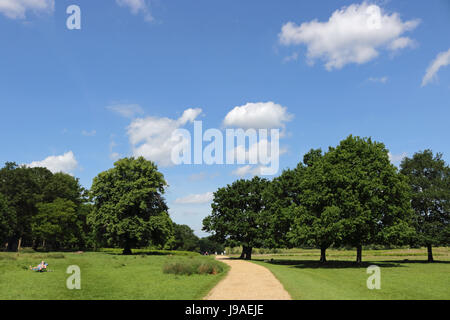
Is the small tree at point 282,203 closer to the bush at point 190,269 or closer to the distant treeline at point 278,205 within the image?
the distant treeline at point 278,205

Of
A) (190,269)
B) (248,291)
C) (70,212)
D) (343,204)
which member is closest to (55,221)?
(70,212)

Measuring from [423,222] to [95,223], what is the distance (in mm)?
53539

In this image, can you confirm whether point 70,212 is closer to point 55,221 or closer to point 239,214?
point 55,221

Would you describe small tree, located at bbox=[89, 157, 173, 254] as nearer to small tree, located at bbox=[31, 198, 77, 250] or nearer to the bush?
small tree, located at bbox=[31, 198, 77, 250]

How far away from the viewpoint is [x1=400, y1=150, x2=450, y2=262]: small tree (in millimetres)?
49772

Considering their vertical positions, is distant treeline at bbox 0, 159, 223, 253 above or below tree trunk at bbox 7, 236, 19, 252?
above

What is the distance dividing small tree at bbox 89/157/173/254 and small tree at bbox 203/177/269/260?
8969 mm

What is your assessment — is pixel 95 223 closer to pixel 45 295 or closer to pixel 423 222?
pixel 45 295

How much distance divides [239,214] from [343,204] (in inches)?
881

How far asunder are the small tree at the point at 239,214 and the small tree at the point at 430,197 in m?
24.2

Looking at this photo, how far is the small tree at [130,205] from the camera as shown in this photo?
54.5 m

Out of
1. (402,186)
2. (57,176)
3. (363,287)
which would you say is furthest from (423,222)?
(57,176)

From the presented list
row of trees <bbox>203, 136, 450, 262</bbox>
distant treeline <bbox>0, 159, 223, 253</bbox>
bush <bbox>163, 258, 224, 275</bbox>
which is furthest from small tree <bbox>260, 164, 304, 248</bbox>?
bush <bbox>163, 258, 224, 275</bbox>
